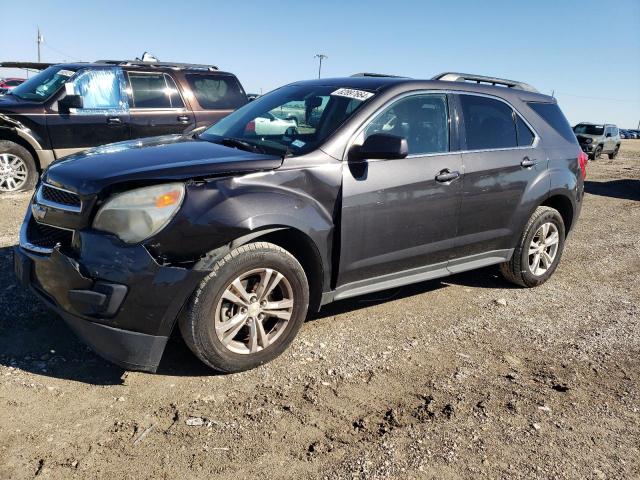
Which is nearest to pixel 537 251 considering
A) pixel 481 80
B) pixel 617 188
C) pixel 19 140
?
pixel 481 80

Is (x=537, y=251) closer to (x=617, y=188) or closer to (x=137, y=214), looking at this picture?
(x=137, y=214)

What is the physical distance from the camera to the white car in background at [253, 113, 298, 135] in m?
3.95

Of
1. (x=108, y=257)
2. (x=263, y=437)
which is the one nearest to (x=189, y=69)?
Answer: (x=108, y=257)

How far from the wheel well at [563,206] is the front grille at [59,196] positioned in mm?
4055

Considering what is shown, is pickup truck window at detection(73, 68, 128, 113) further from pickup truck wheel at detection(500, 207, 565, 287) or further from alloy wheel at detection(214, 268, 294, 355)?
pickup truck wheel at detection(500, 207, 565, 287)

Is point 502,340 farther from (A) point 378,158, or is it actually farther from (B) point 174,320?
(B) point 174,320

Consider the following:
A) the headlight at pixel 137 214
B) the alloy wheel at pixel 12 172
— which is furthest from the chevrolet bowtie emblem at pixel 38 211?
the alloy wheel at pixel 12 172

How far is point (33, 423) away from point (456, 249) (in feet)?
10.2

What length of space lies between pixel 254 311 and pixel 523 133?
3.05 metres

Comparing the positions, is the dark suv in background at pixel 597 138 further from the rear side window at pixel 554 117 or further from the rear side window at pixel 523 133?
the rear side window at pixel 523 133

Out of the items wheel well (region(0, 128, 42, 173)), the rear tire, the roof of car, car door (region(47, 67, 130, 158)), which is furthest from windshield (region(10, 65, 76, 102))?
the rear tire

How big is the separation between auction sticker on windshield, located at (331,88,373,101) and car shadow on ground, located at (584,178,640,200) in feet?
34.1

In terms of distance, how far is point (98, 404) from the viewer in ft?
9.42

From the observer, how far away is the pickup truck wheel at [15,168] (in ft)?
24.5
